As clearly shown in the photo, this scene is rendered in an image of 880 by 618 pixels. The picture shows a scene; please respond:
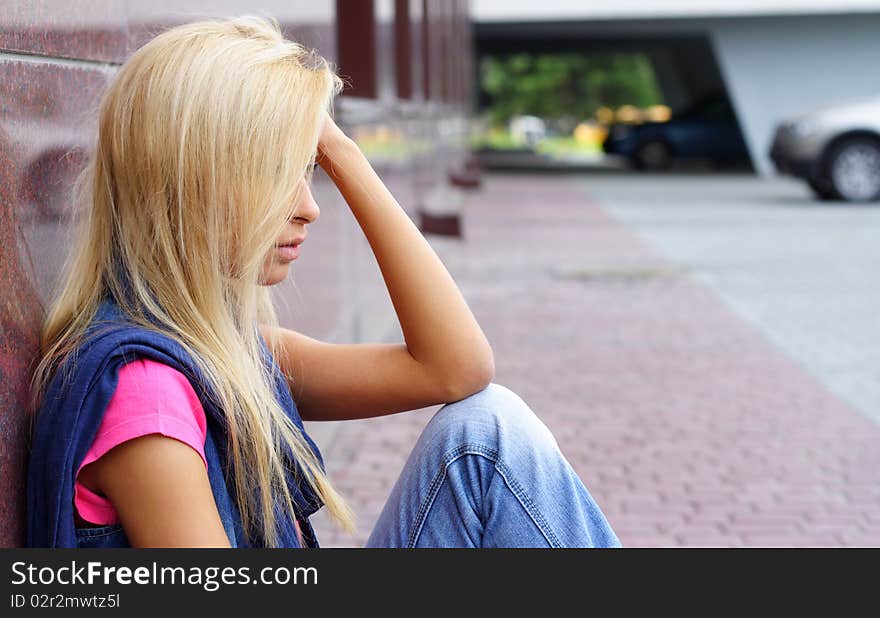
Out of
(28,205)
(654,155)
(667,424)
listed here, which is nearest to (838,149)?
(667,424)

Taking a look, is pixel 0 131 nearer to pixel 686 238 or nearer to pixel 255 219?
pixel 255 219

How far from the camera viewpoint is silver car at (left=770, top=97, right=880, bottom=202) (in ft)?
56.9

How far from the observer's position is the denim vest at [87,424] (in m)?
1.68

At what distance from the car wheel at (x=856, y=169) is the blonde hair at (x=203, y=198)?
16.7 metres

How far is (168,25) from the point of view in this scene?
3.06 meters

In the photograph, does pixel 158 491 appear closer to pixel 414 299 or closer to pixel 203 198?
pixel 203 198

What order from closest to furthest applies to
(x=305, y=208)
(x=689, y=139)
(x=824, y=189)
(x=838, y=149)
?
(x=305, y=208)
(x=838, y=149)
(x=824, y=189)
(x=689, y=139)

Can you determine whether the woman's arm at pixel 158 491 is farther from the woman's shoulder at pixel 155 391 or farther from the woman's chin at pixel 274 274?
the woman's chin at pixel 274 274

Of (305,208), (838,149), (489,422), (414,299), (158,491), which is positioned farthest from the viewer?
(838,149)

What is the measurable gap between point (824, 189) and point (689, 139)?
466 inches

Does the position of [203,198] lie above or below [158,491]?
above

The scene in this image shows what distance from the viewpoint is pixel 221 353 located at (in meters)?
1.85

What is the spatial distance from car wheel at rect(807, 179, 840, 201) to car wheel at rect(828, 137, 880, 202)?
142 mm

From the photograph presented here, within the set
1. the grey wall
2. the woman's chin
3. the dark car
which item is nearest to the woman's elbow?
the woman's chin
